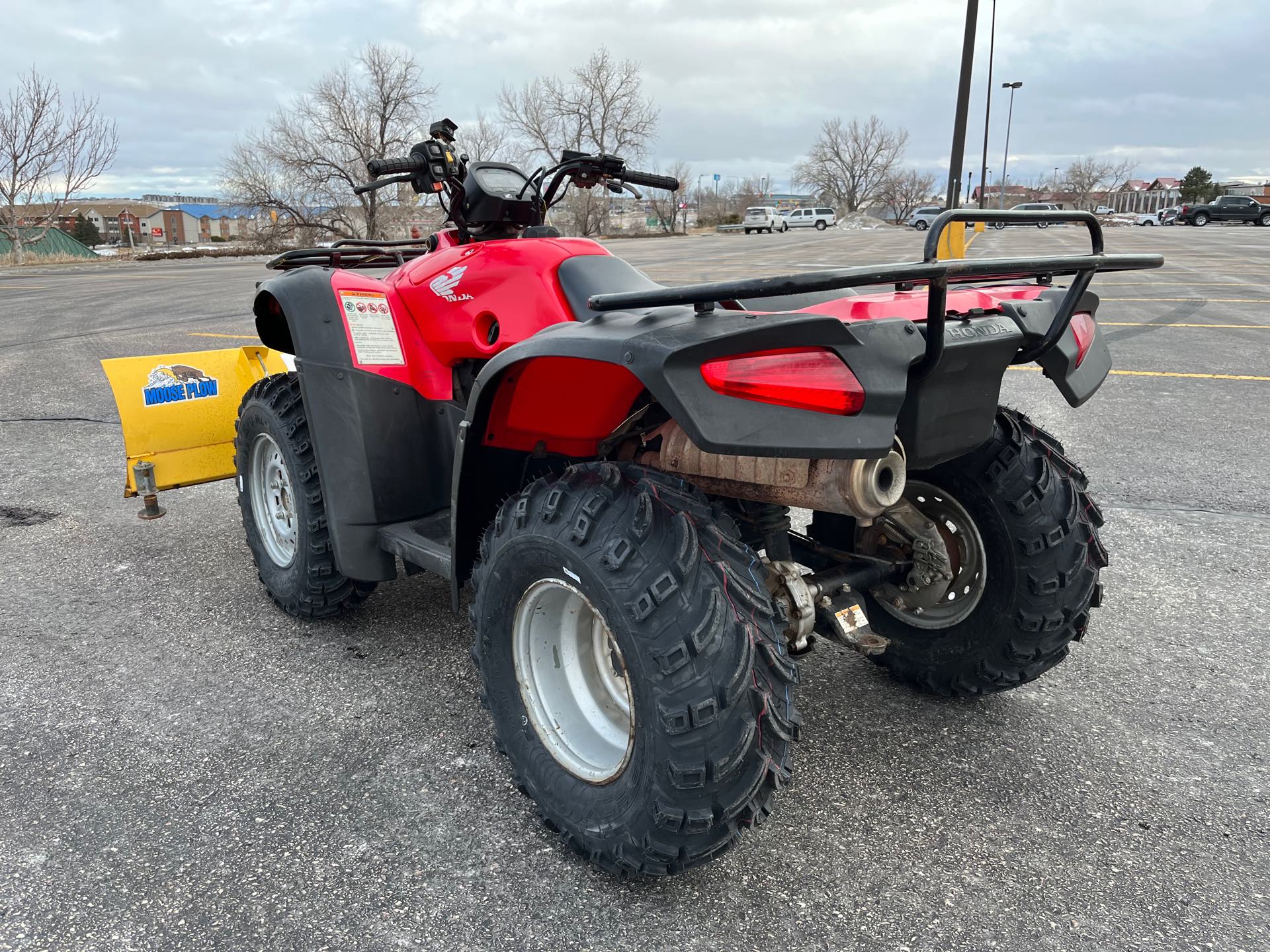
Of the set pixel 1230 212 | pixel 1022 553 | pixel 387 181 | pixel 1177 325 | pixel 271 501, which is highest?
pixel 1230 212

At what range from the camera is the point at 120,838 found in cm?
240

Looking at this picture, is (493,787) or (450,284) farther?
(450,284)

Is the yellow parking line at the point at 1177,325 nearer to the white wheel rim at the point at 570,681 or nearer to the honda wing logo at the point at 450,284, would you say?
the honda wing logo at the point at 450,284

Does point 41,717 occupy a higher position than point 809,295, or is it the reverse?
point 809,295

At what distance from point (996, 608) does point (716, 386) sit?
147cm

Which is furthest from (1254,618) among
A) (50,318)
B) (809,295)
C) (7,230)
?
(7,230)

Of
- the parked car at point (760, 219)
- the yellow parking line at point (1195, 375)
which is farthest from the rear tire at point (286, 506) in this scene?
the parked car at point (760, 219)

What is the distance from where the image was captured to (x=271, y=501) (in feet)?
12.7

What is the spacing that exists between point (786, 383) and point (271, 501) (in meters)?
2.75

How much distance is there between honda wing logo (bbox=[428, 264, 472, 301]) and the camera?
3.02 metres

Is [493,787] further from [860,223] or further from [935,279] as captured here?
[860,223]

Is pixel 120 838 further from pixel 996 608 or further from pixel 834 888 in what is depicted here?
pixel 996 608

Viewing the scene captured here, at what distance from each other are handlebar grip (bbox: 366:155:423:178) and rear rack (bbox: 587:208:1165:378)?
1.58 m

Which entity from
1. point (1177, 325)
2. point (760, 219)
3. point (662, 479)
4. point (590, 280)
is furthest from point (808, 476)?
point (760, 219)
